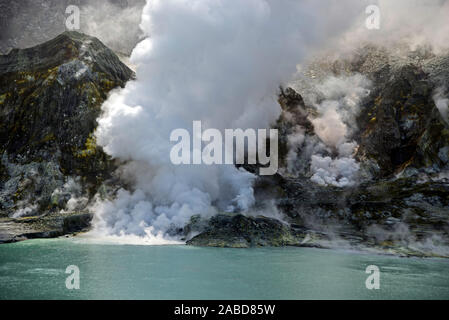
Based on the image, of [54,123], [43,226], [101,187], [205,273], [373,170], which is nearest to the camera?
[205,273]

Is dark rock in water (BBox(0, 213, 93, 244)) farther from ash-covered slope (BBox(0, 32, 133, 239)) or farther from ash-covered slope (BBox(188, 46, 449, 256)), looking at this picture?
ash-covered slope (BBox(188, 46, 449, 256))

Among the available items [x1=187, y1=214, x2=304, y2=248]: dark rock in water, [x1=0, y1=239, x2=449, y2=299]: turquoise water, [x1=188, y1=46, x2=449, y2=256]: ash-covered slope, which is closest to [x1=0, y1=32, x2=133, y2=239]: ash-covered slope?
[x1=0, y1=239, x2=449, y2=299]: turquoise water

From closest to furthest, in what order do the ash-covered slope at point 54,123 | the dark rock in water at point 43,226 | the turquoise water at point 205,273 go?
the turquoise water at point 205,273, the dark rock in water at point 43,226, the ash-covered slope at point 54,123

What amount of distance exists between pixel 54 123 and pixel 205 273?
4811 cm

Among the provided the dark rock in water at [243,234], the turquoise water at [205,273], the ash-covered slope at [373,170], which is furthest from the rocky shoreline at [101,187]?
the turquoise water at [205,273]

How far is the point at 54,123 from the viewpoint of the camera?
69125 millimetres

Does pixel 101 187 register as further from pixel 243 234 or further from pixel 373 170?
pixel 373 170

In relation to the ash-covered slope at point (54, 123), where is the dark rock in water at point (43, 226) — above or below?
below

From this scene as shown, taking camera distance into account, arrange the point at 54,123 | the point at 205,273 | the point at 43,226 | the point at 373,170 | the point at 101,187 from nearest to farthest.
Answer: the point at 205,273
the point at 43,226
the point at 101,187
the point at 54,123
the point at 373,170

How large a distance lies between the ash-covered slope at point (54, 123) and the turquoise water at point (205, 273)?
18020 mm

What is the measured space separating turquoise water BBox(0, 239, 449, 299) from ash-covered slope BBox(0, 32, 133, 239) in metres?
18.0

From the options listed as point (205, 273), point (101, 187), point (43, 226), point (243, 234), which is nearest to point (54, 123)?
point (101, 187)

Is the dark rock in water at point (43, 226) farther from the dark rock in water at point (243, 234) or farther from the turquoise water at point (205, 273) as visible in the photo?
the dark rock in water at point (243, 234)

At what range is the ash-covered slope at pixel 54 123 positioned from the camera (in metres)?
60.6
